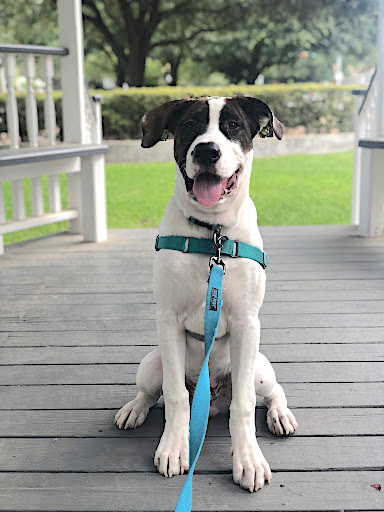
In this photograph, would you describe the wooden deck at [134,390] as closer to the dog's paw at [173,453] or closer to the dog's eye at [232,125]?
the dog's paw at [173,453]

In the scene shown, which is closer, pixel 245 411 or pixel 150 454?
pixel 245 411

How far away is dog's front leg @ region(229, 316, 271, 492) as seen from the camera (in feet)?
6.65

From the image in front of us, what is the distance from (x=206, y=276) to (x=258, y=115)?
0.56 meters

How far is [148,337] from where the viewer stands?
3354 mm

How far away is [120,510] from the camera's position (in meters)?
1.92

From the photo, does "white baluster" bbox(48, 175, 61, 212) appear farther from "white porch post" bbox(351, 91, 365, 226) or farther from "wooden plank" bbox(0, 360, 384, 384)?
"wooden plank" bbox(0, 360, 384, 384)

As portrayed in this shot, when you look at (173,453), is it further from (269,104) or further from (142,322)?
(269,104)

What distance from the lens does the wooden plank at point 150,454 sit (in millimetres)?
2135

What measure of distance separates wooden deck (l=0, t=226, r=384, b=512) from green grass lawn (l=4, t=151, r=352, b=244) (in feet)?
12.3

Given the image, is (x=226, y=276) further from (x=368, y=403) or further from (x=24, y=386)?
(x=24, y=386)

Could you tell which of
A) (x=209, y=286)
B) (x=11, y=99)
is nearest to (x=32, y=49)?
(x=11, y=99)

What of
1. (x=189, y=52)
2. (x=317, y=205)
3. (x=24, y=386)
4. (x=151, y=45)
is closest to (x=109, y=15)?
(x=151, y=45)

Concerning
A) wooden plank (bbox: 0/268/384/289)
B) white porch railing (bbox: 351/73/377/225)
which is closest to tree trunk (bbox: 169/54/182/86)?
white porch railing (bbox: 351/73/377/225)

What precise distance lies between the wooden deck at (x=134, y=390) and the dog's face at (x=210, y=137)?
35.0 inches
